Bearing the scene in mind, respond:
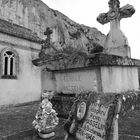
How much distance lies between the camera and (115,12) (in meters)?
3.36

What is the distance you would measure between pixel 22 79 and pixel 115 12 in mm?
8660

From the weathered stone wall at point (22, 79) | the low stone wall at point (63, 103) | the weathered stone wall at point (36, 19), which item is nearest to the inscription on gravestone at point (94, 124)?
the low stone wall at point (63, 103)

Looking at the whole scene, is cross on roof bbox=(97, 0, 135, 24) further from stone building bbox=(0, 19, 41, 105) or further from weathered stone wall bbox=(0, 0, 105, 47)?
weathered stone wall bbox=(0, 0, 105, 47)

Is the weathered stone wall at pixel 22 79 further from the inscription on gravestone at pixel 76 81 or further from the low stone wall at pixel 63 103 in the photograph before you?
the inscription on gravestone at pixel 76 81

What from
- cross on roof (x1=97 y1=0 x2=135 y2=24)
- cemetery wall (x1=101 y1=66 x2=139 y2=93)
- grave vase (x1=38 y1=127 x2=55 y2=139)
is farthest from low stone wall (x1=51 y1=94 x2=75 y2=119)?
cross on roof (x1=97 y1=0 x2=135 y2=24)

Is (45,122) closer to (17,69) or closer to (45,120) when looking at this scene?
(45,120)

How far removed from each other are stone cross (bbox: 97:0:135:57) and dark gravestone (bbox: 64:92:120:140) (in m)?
1.66

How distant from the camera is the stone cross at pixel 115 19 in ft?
10.2

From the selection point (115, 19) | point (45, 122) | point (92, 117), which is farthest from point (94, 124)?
point (115, 19)

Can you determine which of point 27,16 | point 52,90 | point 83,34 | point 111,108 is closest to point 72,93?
point 52,90

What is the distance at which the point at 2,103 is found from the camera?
891cm

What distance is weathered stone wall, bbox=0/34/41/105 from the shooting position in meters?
9.31

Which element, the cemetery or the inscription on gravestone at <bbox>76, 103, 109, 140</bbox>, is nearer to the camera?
the inscription on gravestone at <bbox>76, 103, 109, 140</bbox>

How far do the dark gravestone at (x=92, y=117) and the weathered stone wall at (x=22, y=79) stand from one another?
835cm
